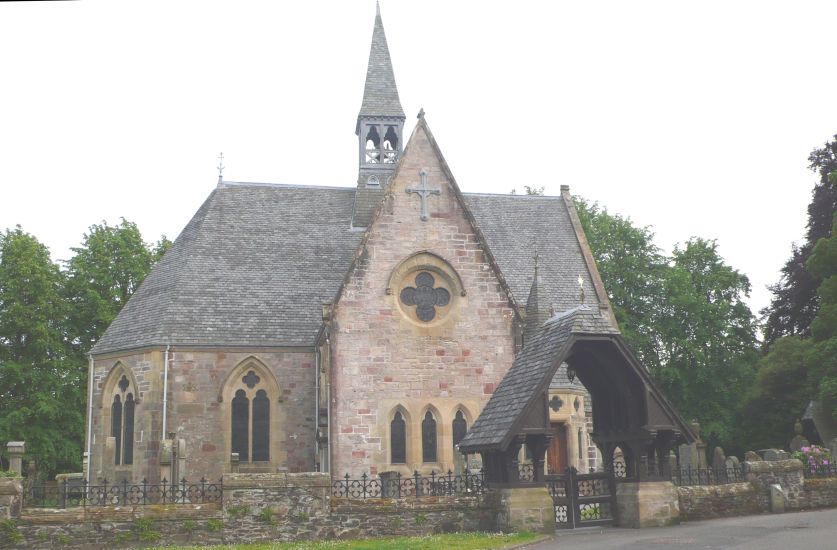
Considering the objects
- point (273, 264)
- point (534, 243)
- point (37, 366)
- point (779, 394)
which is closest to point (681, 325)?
point (779, 394)

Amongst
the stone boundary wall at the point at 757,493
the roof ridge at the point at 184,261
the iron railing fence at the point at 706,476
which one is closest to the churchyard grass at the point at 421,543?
the stone boundary wall at the point at 757,493

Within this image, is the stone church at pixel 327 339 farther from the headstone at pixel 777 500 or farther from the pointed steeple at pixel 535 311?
the headstone at pixel 777 500

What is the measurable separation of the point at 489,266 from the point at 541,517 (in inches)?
448

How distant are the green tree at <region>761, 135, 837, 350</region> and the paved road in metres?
26.5

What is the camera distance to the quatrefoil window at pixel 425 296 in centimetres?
2531

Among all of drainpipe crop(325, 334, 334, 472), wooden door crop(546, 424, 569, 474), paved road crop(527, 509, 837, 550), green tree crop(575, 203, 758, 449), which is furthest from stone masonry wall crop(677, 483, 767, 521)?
green tree crop(575, 203, 758, 449)

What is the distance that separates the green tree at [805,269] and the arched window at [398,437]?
23815 mm

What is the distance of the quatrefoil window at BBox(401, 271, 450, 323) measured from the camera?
83.0 feet

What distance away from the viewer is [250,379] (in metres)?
27.8

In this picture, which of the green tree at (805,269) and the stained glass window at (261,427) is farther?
the green tree at (805,269)

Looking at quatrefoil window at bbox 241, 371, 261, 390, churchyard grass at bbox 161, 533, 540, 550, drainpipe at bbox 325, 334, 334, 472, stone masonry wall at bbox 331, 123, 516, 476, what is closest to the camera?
churchyard grass at bbox 161, 533, 540, 550

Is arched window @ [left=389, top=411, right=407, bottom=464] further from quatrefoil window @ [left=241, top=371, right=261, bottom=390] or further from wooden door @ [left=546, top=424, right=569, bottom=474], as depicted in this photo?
quatrefoil window @ [left=241, top=371, right=261, bottom=390]

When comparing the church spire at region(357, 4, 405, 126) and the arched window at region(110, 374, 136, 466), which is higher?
the church spire at region(357, 4, 405, 126)

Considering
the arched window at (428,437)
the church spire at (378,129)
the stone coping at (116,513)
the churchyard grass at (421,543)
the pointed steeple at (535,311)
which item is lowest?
the churchyard grass at (421,543)
